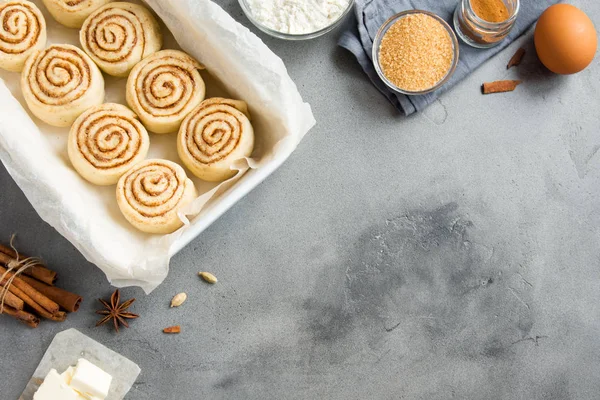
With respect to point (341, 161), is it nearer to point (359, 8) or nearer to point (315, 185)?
point (315, 185)

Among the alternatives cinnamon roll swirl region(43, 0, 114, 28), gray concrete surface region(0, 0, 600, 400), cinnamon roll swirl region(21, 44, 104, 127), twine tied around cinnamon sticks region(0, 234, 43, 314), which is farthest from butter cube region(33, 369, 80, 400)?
cinnamon roll swirl region(43, 0, 114, 28)

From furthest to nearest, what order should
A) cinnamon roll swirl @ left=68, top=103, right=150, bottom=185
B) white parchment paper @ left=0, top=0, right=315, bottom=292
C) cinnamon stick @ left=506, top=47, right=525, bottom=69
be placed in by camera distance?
1. cinnamon stick @ left=506, top=47, right=525, bottom=69
2. cinnamon roll swirl @ left=68, top=103, right=150, bottom=185
3. white parchment paper @ left=0, top=0, right=315, bottom=292

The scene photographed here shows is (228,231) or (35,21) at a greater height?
(35,21)

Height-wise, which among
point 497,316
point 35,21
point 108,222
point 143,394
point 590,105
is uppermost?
point 35,21

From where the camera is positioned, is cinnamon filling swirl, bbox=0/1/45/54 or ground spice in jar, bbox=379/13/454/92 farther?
ground spice in jar, bbox=379/13/454/92

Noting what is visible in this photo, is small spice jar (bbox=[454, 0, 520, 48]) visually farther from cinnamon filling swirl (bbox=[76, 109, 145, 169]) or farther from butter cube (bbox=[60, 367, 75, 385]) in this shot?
butter cube (bbox=[60, 367, 75, 385])

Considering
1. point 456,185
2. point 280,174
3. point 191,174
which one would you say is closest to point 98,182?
point 191,174

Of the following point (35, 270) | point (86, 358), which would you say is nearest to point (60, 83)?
point (35, 270)
